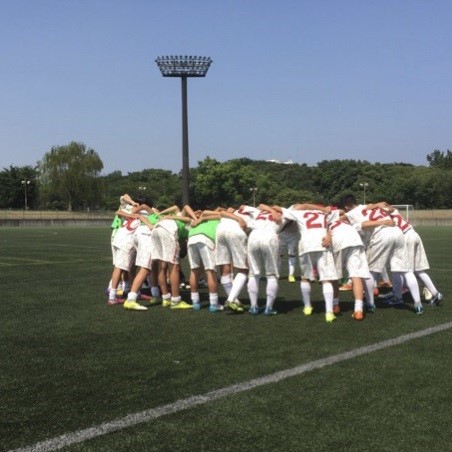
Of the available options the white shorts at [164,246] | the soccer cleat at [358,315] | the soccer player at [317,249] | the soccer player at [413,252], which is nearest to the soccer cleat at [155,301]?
the white shorts at [164,246]

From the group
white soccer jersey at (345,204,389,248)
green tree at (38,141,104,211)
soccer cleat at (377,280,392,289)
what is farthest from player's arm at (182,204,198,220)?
green tree at (38,141,104,211)

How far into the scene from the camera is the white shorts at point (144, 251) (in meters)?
9.22

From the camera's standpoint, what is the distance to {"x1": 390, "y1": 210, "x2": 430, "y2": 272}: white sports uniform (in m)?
9.05

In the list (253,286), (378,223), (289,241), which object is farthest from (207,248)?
(289,241)

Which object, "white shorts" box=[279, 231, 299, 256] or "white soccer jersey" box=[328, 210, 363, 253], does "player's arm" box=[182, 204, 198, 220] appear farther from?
"white shorts" box=[279, 231, 299, 256]

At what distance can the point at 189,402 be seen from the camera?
469 centimetres

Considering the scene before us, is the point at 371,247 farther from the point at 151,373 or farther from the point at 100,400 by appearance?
the point at 100,400

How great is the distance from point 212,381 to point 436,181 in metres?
92.5

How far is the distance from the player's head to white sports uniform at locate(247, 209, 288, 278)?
1.21 meters

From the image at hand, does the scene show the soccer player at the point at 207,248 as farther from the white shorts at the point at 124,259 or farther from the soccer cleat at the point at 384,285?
the soccer cleat at the point at 384,285

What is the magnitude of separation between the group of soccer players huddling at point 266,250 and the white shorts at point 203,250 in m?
0.02

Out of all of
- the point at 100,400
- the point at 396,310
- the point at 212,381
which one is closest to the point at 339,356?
the point at 212,381

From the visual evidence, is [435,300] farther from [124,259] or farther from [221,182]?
[221,182]

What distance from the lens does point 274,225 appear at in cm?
840
